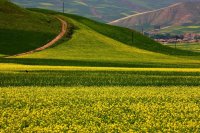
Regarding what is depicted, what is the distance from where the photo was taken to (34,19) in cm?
15675

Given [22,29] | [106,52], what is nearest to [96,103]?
[106,52]

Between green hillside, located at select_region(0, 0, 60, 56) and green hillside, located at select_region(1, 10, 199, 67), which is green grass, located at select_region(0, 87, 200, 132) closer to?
green hillside, located at select_region(1, 10, 199, 67)

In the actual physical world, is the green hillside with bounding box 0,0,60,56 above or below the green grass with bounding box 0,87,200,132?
above

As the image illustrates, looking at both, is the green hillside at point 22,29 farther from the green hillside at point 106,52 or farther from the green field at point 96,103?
the green field at point 96,103

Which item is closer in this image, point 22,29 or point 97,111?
point 97,111

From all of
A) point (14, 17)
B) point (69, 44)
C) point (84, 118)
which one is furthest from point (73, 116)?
point (14, 17)

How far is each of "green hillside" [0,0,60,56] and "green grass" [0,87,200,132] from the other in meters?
76.7

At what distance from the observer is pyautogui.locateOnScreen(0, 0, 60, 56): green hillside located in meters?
125

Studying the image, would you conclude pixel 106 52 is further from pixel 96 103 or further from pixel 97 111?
pixel 97 111

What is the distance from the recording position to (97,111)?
31031mm

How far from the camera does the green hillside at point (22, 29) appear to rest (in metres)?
125

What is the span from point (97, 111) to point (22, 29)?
116 meters

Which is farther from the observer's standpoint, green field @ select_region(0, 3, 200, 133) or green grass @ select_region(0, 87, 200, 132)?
green field @ select_region(0, 3, 200, 133)

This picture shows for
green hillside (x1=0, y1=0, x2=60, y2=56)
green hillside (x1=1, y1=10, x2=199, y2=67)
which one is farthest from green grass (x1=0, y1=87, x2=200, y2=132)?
green hillside (x1=0, y1=0, x2=60, y2=56)
